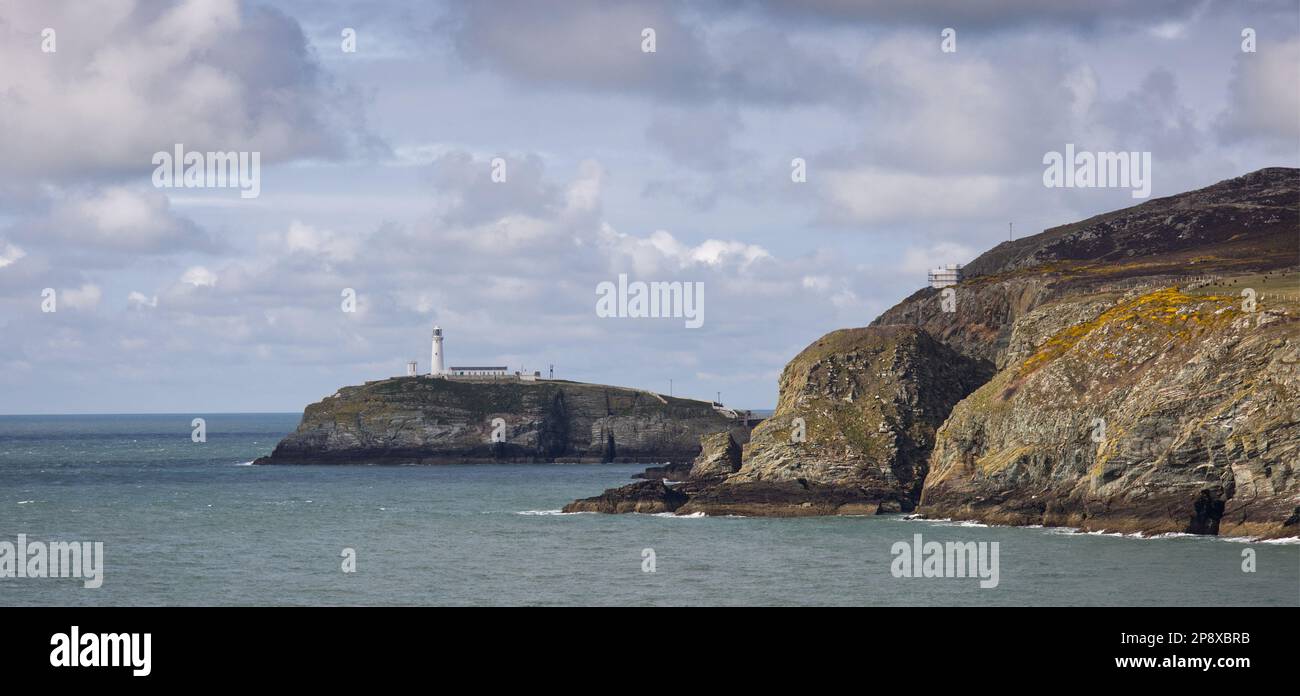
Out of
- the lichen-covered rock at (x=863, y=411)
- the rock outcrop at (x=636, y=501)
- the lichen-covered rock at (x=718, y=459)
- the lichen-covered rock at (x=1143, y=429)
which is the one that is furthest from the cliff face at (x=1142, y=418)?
the lichen-covered rock at (x=718, y=459)

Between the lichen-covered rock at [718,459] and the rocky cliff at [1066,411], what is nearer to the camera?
the rocky cliff at [1066,411]

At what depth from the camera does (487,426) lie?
192125 mm

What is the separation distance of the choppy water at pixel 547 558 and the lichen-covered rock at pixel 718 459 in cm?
1302

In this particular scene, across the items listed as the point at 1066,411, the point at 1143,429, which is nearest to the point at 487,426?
the point at 1066,411

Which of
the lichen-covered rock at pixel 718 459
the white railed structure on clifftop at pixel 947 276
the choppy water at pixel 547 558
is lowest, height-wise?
the choppy water at pixel 547 558

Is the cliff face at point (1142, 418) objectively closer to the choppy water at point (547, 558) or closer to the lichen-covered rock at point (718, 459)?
the choppy water at point (547, 558)

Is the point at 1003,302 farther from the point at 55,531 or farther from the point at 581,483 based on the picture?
the point at 55,531

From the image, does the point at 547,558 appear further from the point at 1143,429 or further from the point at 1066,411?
the point at 1143,429

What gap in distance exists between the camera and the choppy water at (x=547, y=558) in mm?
62531

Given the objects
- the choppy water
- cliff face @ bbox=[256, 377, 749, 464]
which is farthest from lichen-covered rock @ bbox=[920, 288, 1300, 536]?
cliff face @ bbox=[256, 377, 749, 464]

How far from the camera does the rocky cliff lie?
7662 cm

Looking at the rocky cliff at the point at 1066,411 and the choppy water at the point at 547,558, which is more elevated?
the rocky cliff at the point at 1066,411
